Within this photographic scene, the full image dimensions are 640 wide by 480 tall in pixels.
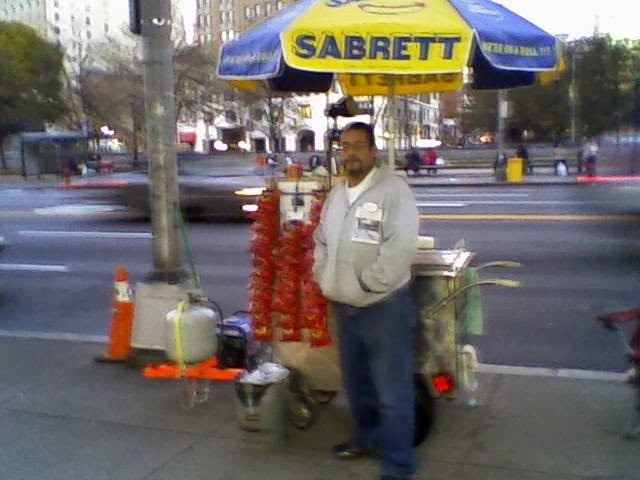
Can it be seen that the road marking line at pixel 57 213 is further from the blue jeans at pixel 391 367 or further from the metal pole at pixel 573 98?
the metal pole at pixel 573 98

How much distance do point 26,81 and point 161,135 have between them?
49.9 metres

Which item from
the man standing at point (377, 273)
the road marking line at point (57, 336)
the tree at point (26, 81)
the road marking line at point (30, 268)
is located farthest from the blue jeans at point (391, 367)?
the tree at point (26, 81)

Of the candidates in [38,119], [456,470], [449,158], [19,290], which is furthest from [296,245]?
[38,119]

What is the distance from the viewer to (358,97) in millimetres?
7426

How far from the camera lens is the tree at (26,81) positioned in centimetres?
5178

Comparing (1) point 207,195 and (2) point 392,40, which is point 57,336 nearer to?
(2) point 392,40

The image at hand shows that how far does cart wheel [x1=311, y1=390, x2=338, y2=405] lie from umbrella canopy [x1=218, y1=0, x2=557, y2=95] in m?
1.98

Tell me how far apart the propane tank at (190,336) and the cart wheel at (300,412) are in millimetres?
796

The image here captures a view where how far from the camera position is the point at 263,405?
16.4ft

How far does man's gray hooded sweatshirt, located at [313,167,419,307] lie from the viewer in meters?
4.33

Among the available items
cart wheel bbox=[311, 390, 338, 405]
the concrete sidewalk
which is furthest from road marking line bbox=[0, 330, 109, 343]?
cart wheel bbox=[311, 390, 338, 405]

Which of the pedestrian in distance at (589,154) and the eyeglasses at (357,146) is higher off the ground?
the eyeglasses at (357,146)

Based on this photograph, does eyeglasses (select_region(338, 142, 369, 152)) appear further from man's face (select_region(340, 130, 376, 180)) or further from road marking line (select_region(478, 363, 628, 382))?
road marking line (select_region(478, 363, 628, 382))

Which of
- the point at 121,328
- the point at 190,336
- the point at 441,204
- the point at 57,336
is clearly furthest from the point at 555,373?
the point at 441,204
